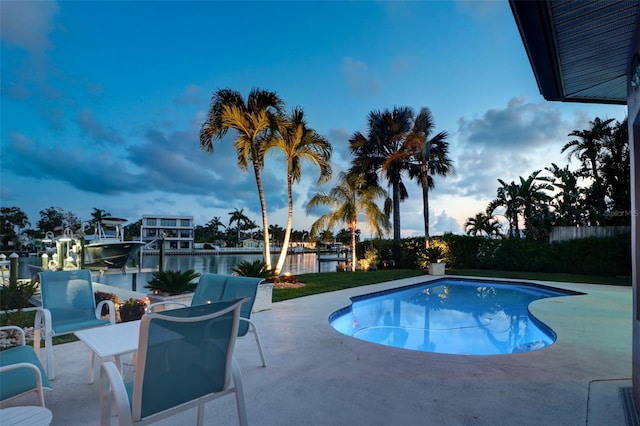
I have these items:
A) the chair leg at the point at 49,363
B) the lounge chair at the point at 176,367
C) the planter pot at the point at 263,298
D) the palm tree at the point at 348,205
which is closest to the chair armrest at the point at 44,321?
the chair leg at the point at 49,363

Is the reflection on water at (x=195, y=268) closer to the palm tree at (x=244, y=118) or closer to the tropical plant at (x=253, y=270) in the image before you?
the tropical plant at (x=253, y=270)

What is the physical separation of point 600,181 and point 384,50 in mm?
14609

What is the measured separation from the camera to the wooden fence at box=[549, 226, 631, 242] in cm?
1360

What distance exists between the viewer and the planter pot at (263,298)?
6777mm

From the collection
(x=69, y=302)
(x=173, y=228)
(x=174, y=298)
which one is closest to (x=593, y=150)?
(x=174, y=298)

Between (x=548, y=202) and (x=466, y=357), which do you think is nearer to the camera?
(x=466, y=357)

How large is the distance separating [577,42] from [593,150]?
68.5ft

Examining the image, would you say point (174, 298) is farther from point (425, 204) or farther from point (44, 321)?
point (425, 204)

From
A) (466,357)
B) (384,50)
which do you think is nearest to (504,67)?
(384,50)

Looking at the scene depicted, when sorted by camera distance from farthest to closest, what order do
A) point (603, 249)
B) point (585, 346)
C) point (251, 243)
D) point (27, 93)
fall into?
point (251, 243) < point (603, 249) < point (27, 93) < point (585, 346)

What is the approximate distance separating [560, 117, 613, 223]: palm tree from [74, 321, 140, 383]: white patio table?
2184 cm

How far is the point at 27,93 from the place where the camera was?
11.4 metres

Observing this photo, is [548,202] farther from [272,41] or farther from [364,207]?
[272,41]

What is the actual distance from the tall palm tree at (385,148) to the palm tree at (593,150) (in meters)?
9.46
